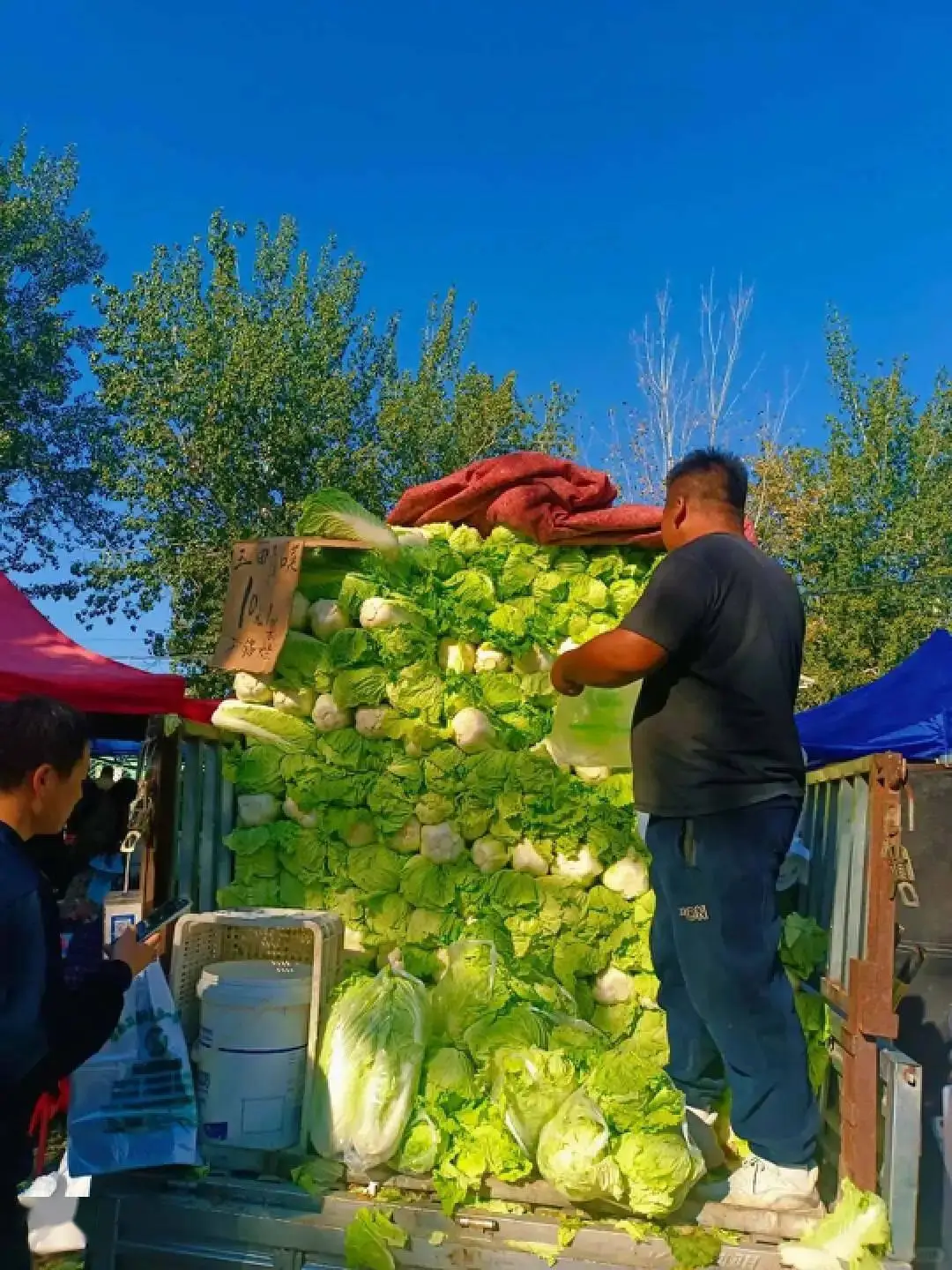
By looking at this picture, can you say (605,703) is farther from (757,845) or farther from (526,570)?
(757,845)

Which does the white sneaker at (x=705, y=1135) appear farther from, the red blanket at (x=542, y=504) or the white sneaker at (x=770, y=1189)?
the red blanket at (x=542, y=504)

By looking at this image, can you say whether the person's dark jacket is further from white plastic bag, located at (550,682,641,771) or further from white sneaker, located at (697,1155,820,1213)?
white plastic bag, located at (550,682,641,771)

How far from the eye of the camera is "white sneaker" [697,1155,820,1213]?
2.77m

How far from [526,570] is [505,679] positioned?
0.52 meters

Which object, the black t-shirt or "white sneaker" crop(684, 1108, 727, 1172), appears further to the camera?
"white sneaker" crop(684, 1108, 727, 1172)

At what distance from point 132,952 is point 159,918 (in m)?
0.57

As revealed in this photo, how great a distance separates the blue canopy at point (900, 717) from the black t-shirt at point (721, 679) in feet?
16.2

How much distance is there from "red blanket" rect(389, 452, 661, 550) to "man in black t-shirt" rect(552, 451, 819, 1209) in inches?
62.1

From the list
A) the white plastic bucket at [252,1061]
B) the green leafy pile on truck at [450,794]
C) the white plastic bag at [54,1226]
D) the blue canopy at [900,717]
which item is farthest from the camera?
the blue canopy at [900,717]

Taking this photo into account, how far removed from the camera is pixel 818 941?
11.3ft

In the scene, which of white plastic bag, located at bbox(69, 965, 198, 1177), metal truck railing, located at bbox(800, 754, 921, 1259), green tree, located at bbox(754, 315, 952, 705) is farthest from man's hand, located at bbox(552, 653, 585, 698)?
green tree, located at bbox(754, 315, 952, 705)

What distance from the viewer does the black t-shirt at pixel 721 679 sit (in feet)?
9.03

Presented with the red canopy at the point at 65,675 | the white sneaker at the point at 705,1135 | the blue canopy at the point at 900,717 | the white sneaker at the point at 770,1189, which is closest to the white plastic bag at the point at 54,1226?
the white sneaker at the point at 705,1135

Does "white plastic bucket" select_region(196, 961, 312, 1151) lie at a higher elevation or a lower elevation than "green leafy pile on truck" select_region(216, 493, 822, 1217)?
lower
